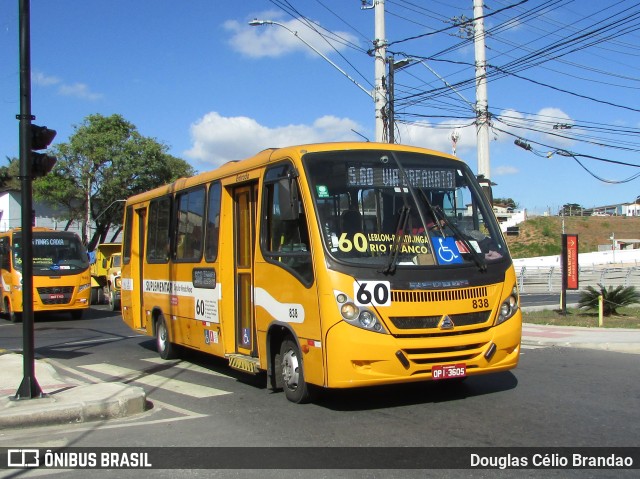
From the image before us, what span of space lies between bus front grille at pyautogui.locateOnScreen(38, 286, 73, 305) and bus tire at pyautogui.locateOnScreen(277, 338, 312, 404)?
16130 mm

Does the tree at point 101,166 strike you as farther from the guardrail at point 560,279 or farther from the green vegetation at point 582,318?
the green vegetation at point 582,318

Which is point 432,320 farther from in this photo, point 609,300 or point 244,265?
point 609,300

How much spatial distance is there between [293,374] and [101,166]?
124 ft

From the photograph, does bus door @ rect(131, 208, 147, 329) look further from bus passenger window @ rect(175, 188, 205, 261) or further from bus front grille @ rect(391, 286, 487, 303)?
bus front grille @ rect(391, 286, 487, 303)

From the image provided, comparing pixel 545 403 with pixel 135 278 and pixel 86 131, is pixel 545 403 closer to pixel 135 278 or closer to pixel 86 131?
pixel 135 278

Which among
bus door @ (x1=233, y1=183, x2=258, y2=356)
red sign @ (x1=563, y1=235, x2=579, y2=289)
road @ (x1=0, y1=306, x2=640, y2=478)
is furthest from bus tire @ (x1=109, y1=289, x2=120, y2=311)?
bus door @ (x1=233, y1=183, x2=258, y2=356)

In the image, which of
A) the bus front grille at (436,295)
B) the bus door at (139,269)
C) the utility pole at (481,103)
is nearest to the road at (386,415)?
the bus front grille at (436,295)

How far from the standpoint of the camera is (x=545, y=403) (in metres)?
7.71

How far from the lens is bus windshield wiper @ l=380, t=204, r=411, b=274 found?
22.9 feet

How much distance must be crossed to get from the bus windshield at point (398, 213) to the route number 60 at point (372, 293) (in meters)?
0.18

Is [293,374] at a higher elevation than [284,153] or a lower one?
lower

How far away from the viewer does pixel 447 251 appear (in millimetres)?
7453

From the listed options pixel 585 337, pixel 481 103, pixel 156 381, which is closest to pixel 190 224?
pixel 156 381

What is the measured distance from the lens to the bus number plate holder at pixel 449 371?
7.02 meters
